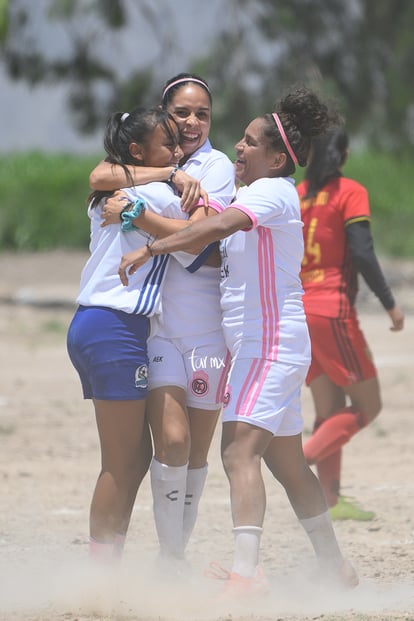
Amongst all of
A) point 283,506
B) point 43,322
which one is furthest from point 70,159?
point 283,506

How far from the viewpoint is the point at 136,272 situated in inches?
173

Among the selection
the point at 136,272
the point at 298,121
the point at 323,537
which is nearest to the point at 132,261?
the point at 136,272

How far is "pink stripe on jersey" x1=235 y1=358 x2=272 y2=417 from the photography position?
14.3 feet

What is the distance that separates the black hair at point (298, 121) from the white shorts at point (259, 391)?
757 millimetres

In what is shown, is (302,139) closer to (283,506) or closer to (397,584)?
(397,584)

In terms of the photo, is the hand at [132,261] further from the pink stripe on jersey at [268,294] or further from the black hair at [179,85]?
the black hair at [179,85]

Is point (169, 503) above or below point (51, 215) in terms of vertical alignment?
above

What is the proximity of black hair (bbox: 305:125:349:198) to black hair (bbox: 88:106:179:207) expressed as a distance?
1708mm

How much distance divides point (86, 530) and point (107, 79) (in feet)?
37.5

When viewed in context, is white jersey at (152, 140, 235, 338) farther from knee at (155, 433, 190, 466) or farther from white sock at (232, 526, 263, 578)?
white sock at (232, 526, 263, 578)

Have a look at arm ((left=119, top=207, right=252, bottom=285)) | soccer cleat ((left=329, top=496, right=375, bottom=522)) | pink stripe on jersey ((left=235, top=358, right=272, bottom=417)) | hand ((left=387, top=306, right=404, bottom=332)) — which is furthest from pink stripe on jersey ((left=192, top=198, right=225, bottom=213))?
soccer cleat ((left=329, top=496, right=375, bottom=522))

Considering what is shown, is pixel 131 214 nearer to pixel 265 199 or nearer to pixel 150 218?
pixel 150 218

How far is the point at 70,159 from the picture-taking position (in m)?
25.7

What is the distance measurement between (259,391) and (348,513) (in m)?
2.03
